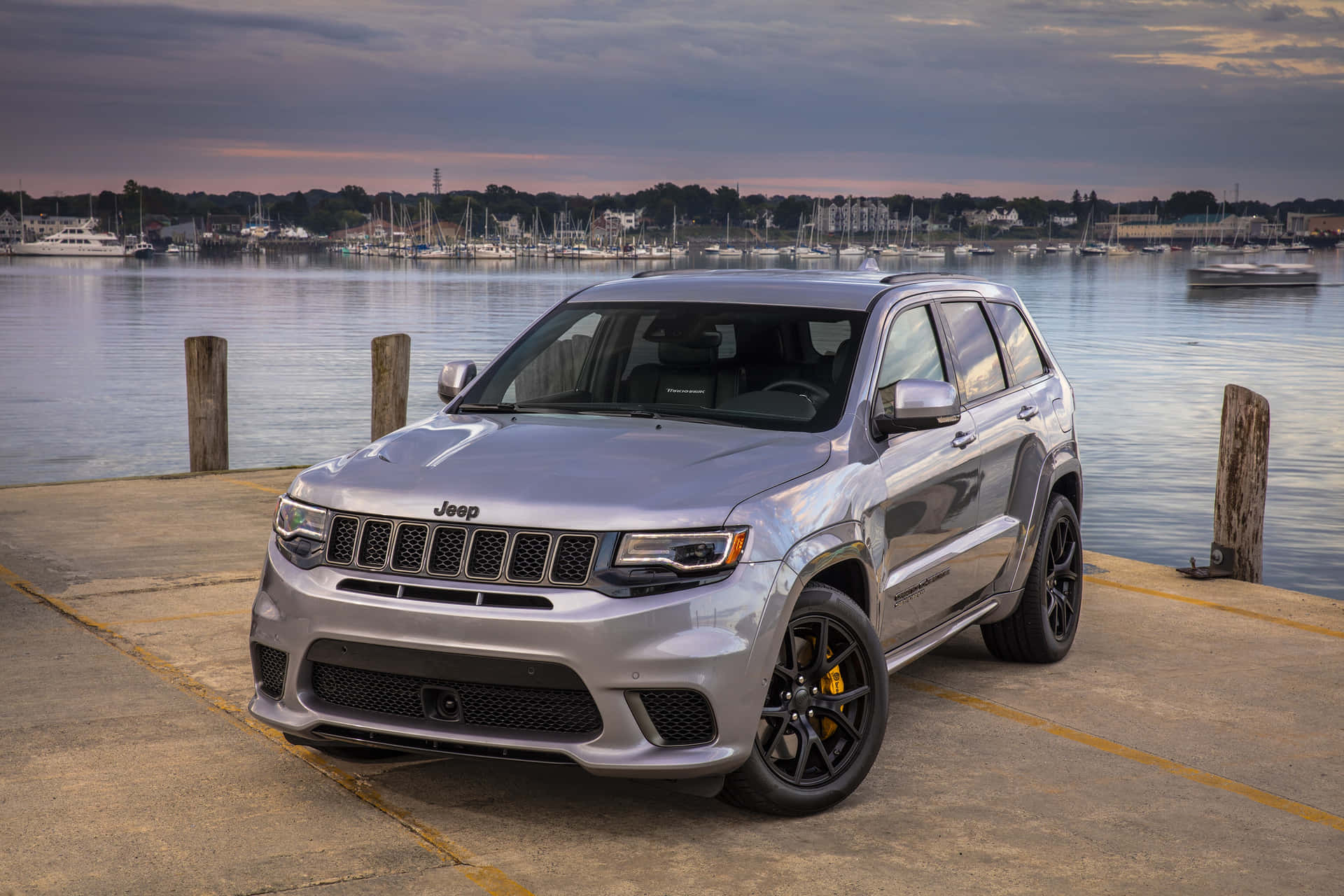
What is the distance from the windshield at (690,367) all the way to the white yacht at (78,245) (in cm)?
18865

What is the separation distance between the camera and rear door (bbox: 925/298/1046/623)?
6195 millimetres

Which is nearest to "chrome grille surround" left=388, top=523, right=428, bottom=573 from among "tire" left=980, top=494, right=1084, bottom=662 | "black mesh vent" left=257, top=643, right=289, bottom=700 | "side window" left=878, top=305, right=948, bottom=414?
"black mesh vent" left=257, top=643, right=289, bottom=700

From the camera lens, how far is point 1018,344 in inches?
280

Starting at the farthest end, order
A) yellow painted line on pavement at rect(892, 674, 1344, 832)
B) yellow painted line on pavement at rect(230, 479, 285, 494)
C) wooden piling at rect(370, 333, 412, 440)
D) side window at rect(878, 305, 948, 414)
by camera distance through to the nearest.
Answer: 1. wooden piling at rect(370, 333, 412, 440)
2. yellow painted line on pavement at rect(230, 479, 285, 494)
3. side window at rect(878, 305, 948, 414)
4. yellow painted line on pavement at rect(892, 674, 1344, 832)

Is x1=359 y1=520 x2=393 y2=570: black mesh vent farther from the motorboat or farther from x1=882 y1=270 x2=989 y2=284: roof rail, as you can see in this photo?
the motorboat

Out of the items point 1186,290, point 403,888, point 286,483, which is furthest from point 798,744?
point 1186,290

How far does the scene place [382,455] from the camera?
4953 mm

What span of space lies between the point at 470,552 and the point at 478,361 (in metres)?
38.5

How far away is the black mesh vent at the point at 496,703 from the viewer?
14.1 ft

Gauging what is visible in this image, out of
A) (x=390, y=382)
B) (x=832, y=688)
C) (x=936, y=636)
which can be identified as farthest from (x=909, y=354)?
(x=390, y=382)

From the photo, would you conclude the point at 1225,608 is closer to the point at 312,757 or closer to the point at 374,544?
the point at 312,757

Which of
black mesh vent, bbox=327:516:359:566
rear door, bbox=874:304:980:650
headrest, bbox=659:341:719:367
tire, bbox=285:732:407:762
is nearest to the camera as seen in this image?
black mesh vent, bbox=327:516:359:566

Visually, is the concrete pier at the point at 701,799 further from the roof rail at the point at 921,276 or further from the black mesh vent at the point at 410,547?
the roof rail at the point at 921,276

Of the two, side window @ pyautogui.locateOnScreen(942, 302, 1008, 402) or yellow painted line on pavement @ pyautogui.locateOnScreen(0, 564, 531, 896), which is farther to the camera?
side window @ pyautogui.locateOnScreen(942, 302, 1008, 402)
